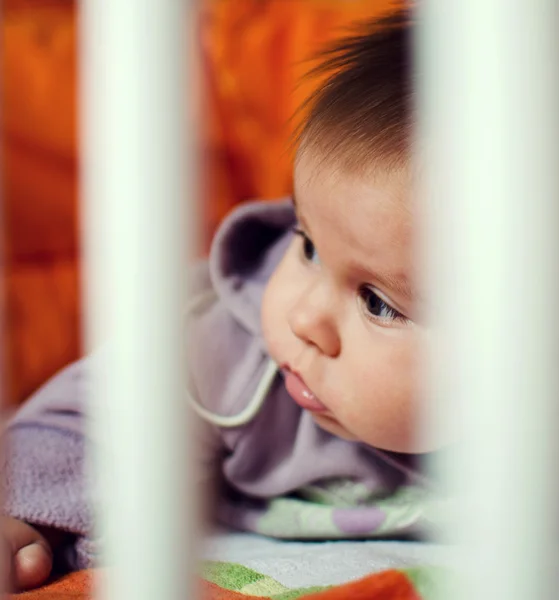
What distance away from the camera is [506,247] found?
0.95 feet

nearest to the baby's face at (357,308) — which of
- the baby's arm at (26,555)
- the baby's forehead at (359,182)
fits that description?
the baby's forehead at (359,182)

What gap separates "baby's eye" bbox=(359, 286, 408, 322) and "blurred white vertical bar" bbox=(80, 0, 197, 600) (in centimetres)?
33

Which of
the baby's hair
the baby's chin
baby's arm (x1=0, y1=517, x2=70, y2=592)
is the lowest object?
baby's arm (x1=0, y1=517, x2=70, y2=592)

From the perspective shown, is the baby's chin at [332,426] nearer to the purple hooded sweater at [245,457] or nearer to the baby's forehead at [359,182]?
the purple hooded sweater at [245,457]

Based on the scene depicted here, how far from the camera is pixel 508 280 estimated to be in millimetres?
291

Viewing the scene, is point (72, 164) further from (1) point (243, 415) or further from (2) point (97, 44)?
(2) point (97, 44)

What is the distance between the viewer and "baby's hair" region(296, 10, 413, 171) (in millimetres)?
572

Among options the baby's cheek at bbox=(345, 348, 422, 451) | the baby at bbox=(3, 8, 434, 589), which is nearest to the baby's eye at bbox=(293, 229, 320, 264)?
the baby at bbox=(3, 8, 434, 589)

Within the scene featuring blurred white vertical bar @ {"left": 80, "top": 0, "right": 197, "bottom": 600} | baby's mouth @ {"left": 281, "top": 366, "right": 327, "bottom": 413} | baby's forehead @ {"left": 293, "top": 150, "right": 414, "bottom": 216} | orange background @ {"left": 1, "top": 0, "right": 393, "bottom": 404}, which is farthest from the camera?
orange background @ {"left": 1, "top": 0, "right": 393, "bottom": 404}

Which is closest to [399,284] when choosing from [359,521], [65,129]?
[359,521]

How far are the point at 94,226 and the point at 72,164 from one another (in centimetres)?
95

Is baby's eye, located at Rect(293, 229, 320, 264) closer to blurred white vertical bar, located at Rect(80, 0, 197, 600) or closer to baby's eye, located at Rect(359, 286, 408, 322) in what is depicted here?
baby's eye, located at Rect(359, 286, 408, 322)

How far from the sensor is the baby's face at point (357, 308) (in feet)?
1.88

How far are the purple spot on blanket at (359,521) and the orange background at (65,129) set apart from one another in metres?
0.53
